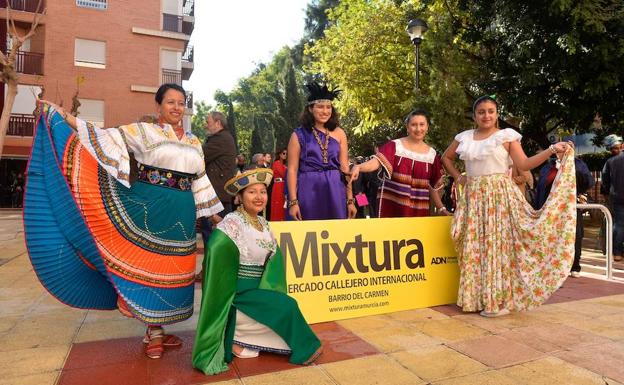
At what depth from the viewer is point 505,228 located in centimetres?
393

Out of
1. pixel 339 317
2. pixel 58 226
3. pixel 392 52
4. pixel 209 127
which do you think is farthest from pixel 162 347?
pixel 392 52

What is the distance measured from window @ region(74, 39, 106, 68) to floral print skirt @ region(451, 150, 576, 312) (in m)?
22.5

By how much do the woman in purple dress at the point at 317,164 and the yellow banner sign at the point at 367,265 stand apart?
0.82 feet

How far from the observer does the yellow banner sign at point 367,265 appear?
369 cm

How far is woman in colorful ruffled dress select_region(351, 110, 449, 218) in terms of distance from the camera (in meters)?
4.32

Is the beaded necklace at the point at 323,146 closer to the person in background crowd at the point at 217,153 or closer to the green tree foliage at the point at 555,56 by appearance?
the person in background crowd at the point at 217,153

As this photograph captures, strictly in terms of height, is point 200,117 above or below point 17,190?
above

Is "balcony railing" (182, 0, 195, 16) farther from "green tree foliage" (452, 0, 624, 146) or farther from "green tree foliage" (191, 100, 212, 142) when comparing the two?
"green tree foliage" (191, 100, 212, 142)

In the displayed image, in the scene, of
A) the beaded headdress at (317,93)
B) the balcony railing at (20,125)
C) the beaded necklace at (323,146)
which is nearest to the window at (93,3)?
the balcony railing at (20,125)

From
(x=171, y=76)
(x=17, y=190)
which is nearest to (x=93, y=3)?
(x=171, y=76)

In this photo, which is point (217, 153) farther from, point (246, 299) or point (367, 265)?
point (246, 299)

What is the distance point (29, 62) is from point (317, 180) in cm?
2259

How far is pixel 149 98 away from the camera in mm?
22828

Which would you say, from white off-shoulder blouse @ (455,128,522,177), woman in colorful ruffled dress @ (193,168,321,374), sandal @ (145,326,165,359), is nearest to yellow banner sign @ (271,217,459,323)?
woman in colorful ruffled dress @ (193,168,321,374)
